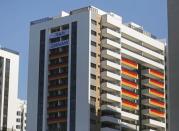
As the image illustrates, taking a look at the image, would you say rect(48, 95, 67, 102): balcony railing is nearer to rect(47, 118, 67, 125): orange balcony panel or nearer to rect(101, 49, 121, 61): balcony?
rect(47, 118, 67, 125): orange balcony panel

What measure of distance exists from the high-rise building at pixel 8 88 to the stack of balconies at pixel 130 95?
44.2 meters

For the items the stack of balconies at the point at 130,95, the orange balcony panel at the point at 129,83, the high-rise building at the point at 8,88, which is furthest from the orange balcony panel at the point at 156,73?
the high-rise building at the point at 8,88

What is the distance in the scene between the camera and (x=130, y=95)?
414 ft

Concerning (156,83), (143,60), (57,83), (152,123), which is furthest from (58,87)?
(156,83)

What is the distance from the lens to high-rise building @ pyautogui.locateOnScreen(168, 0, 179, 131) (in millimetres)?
65938

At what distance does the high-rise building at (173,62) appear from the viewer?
65938 mm

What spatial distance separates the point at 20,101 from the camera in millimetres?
192000

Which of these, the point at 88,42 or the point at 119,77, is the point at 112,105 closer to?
the point at 119,77

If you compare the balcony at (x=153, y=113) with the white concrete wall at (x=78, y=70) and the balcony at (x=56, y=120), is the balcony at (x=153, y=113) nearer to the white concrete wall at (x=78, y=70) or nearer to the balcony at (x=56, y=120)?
the white concrete wall at (x=78, y=70)

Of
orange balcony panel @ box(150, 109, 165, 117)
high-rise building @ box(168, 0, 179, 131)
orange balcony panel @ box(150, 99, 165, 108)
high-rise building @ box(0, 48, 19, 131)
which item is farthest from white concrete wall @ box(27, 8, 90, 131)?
high-rise building @ box(168, 0, 179, 131)

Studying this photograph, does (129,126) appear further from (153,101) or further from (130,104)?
(153,101)

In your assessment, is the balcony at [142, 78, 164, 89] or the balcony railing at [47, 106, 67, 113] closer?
the balcony railing at [47, 106, 67, 113]

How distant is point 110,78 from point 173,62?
172ft

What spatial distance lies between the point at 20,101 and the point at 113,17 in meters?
75.7
